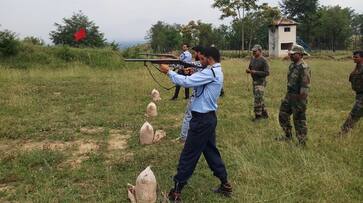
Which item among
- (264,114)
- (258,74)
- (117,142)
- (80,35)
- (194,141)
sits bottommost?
(117,142)

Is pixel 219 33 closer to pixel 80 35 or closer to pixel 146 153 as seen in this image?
pixel 80 35

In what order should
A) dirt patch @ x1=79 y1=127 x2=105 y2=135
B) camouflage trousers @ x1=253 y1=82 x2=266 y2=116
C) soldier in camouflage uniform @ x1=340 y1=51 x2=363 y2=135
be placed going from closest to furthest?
soldier in camouflage uniform @ x1=340 y1=51 x2=363 y2=135 < dirt patch @ x1=79 y1=127 x2=105 y2=135 < camouflage trousers @ x1=253 y1=82 x2=266 y2=116

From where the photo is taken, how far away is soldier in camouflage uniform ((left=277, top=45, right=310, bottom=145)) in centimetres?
749

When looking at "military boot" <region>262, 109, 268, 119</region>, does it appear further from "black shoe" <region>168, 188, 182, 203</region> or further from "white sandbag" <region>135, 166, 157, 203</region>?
"white sandbag" <region>135, 166, 157, 203</region>

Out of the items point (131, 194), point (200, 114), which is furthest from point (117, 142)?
point (200, 114)

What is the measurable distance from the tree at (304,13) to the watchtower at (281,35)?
647 centimetres

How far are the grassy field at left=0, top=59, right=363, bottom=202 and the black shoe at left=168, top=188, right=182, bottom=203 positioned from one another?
0.20 meters

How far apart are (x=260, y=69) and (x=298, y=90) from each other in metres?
2.57

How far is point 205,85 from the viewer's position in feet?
17.4

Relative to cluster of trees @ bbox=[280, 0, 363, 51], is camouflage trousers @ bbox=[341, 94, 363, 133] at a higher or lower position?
lower

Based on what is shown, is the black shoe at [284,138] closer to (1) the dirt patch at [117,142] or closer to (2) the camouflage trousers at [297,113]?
(2) the camouflage trousers at [297,113]

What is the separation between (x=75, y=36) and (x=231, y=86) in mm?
21338

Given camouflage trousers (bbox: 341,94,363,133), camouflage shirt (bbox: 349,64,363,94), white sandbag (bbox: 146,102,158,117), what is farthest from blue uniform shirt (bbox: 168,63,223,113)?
→ white sandbag (bbox: 146,102,158,117)

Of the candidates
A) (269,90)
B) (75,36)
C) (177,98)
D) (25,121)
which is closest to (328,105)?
(269,90)
